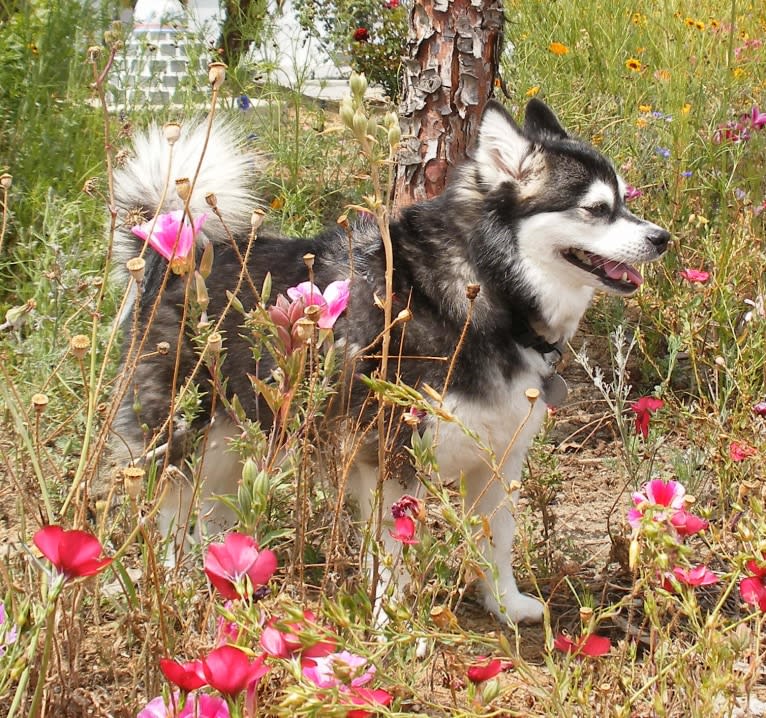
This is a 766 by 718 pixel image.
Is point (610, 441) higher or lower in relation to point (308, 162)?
lower

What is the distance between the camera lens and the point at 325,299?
1659 millimetres

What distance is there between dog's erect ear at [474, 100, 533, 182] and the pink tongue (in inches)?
12.8

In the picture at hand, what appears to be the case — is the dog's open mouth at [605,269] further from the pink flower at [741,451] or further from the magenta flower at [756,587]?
the magenta flower at [756,587]

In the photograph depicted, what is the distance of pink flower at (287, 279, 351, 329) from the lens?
Result: 160 cm

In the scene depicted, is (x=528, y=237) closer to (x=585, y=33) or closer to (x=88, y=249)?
(x=88, y=249)

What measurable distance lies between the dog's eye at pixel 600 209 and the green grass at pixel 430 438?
347mm

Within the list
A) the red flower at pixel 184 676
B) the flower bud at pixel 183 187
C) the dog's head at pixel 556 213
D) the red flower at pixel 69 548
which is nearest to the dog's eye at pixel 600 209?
the dog's head at pixel 556 213

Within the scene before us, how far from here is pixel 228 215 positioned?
2971 millimetres

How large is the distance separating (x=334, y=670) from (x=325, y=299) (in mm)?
652

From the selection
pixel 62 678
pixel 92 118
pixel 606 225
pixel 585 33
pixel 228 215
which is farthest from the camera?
pixel 585 33

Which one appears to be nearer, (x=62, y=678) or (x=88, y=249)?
(x=62, y=678)

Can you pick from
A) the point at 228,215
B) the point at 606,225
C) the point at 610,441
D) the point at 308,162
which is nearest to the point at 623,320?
the point at 610,441

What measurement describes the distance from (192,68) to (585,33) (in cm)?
220

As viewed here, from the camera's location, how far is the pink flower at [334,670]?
3.99 feet
